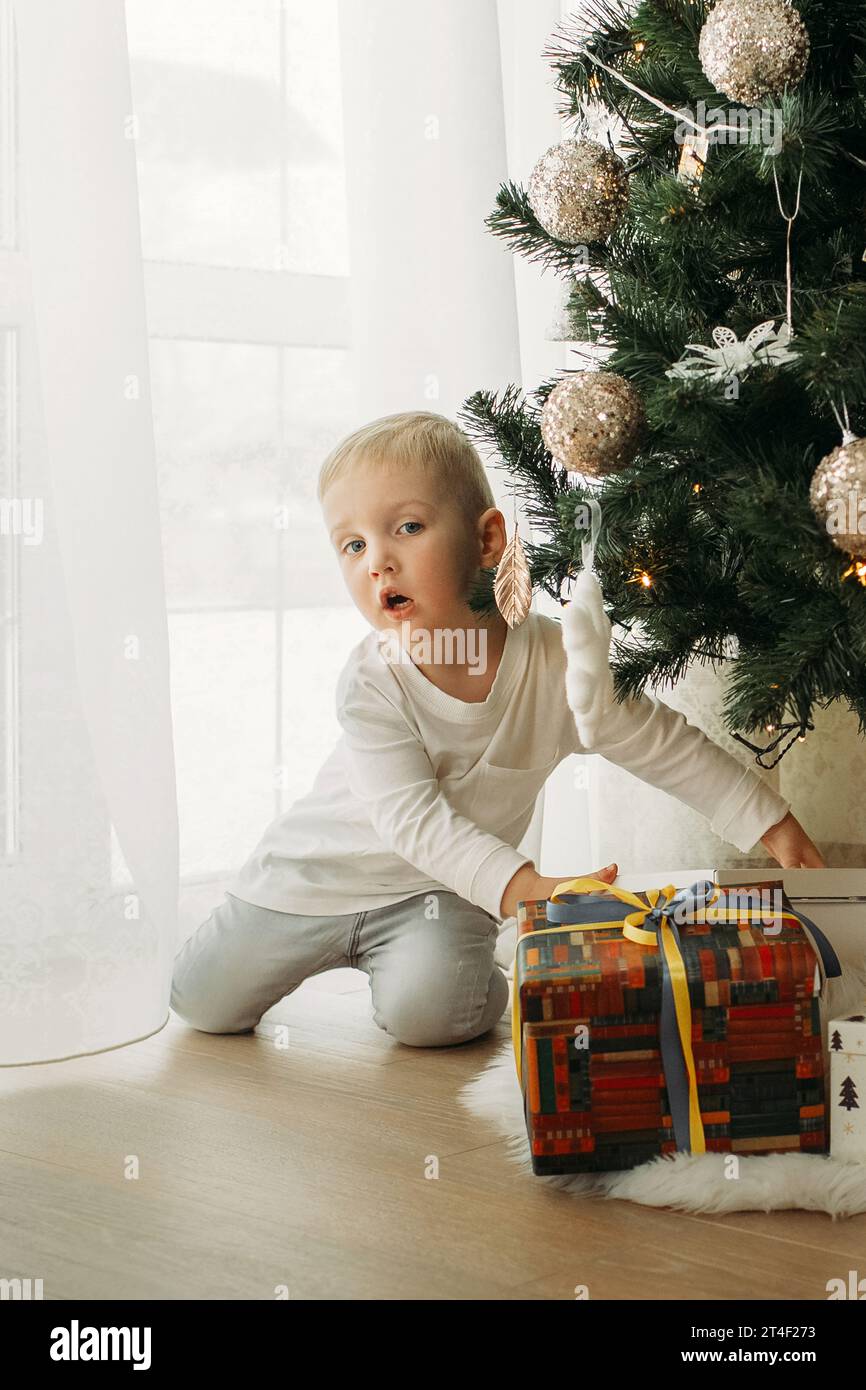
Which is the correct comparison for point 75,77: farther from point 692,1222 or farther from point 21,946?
point 692,1222

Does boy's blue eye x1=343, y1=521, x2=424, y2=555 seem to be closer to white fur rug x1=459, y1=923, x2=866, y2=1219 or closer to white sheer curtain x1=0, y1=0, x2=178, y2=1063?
white sheer curtain x1=0, y1=0, x2=178, y2=1063

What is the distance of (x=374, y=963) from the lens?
1.45m

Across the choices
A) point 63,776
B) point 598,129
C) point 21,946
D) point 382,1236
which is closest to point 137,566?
point 63,776

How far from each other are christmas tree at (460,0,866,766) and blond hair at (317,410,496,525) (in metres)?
0.12

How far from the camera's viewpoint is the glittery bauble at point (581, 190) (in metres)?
1.16

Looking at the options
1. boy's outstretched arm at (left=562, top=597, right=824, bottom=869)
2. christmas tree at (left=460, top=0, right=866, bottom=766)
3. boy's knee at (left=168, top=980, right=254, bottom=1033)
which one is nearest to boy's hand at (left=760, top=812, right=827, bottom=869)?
boy's outstretched arm at (left=562, top=597, right=824, bottom=869)

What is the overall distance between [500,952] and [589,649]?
0.57 metres

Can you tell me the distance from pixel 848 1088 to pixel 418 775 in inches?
20.8

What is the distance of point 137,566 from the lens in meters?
1.39

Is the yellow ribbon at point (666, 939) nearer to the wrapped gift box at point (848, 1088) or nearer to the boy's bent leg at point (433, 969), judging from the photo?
the wrapped gift box at point (848, 1088)

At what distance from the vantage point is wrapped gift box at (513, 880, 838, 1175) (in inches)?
39.8

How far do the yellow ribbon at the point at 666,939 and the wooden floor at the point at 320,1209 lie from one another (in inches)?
3.2

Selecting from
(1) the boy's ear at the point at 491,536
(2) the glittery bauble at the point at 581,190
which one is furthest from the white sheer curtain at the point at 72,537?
(2) the glittery bauble at the point at 581,190

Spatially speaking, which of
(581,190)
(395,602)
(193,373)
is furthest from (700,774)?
(193,373)
